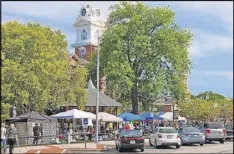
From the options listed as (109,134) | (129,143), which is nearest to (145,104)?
(109,134)

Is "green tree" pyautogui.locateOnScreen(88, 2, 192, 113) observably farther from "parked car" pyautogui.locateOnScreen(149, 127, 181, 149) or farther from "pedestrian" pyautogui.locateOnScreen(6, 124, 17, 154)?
"pedestrian" pyautogui.locateOnScreen(6, 124, 17, 154)

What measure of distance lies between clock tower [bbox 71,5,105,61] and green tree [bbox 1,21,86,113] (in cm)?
5918

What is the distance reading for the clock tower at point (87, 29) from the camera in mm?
103438

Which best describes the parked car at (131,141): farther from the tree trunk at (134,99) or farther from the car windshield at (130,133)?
the tree trunk at (134,99)

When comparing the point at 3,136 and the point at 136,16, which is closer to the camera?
the point at 3,136

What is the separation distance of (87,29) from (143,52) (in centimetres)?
5463

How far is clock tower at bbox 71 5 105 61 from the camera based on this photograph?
103438 mm

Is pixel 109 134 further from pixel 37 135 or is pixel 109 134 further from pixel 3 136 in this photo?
pixel 3 136

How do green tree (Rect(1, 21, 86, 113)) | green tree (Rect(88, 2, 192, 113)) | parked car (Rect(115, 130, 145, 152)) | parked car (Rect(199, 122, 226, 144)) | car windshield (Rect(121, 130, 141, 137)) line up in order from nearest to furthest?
parked car (Rect(115, 130, 145, 152)) < car windshield (Rect(121, 130, 141, 137)) < parked car (Rect(199, 122, 226, 144)) < green tree (Rect(1, 21, 86, 113)) < green tree (Rect(88, 2, 192, 113))

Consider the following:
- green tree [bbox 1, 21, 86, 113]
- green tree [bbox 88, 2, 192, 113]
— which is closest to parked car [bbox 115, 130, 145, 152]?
green tree [bbox 1, 21, 86, 113]

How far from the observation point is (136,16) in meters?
50.8

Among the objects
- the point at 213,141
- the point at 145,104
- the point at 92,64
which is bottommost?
the point at 213,141

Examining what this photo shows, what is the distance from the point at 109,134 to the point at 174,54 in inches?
591

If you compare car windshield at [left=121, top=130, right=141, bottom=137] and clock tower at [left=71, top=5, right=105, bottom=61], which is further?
clock tower at [left=71, top=5, right=105, bottom=61]
